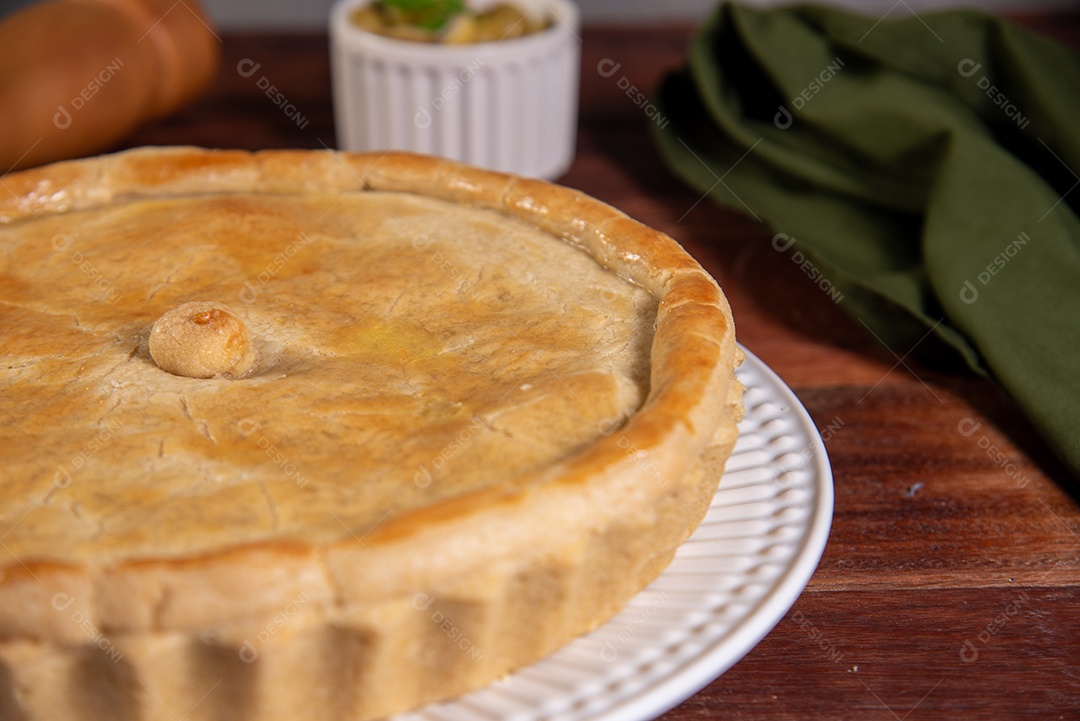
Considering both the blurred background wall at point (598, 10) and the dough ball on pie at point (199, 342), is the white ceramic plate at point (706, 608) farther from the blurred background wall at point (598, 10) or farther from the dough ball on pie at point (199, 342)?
the blurred background wall at point (598, 10)

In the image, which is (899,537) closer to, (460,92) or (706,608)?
(706,608)

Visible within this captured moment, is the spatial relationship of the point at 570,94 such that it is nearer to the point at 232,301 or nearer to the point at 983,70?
the point at 983,70

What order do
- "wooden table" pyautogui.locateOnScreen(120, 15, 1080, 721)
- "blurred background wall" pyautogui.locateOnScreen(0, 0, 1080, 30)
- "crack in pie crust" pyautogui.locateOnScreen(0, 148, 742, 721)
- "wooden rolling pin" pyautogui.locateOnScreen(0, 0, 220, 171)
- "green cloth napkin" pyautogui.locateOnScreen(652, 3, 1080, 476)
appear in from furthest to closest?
1. "blurred background wall" pyautogui.locateOnScreen(0, 0, 1080, 30)
2. "wooden rolling pin" pyautogui.locateOnScreen(0, 0, 220, 171)
3. "green cloth napkin" pyautogui.locateOnScreen(652, 3, 1080, 476)
4. "wooden table" pyautogui.locateOnScreen(120, 15, 1080, 721)
5. "crack in pie crust" pyautogui.locateOnScreen(0, 148, 742, 721)

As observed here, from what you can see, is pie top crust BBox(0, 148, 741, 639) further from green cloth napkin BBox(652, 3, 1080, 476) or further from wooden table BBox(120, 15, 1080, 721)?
green cloth napkin BBox(652, 3, 1080, 476)

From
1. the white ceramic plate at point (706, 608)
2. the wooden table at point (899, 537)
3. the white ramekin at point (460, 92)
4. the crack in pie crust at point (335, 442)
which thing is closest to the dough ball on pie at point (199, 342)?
the crack in pie crust at point (335, 442)

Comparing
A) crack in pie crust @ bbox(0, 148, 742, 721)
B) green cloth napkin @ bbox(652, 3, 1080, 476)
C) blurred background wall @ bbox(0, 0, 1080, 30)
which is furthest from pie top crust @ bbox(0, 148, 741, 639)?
blurred background wall @ bbox(0, 0, 1080, 30)

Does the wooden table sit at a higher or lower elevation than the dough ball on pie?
lower

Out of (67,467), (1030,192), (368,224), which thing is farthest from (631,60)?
(67,467)
